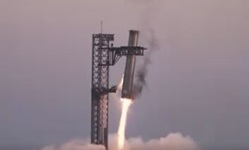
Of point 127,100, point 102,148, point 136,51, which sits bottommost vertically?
point 102,148

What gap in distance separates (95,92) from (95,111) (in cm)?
157

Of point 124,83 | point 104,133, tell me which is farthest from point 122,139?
point 124,83

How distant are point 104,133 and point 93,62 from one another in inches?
229

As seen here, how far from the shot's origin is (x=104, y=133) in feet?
180

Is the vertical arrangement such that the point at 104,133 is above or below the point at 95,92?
below

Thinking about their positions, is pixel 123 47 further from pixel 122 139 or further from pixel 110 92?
pixel 122 139

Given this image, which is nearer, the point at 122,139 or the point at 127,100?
the point at 127,100

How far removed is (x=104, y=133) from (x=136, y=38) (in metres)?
8.35

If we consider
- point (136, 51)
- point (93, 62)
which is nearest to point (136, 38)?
point (136, 51)

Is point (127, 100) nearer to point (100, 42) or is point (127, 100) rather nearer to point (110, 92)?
point (110, 92)

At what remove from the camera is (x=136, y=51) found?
52000mm

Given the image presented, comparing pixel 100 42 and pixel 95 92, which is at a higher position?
pixel 100 42

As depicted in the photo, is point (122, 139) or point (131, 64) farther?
point (122, 139)

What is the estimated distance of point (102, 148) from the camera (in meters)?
54.0
